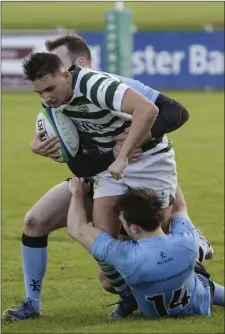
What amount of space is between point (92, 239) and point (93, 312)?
0.75 metres

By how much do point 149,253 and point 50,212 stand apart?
86cm

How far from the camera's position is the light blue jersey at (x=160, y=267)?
20.4 feet

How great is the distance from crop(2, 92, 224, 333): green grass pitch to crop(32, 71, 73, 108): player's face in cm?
143

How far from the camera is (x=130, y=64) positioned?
26.9m

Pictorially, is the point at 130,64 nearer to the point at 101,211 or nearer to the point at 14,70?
the point at 14,70

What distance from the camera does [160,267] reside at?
6254 mm

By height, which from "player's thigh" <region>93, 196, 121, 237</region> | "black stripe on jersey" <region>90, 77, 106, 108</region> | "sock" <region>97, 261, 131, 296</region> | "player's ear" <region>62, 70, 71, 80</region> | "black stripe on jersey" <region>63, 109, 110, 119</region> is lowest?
"sock" <region>97, 261, 131, 296</region>

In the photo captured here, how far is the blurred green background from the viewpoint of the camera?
44906 millimetres

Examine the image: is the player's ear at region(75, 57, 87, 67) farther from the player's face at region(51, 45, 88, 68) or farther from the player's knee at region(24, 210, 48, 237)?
the player's knee at region(24, 210, 48, 237)

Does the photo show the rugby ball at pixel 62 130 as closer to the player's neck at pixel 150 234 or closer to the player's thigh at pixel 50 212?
the player's thigh at pixel 50 212

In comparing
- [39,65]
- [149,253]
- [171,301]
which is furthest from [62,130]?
[171,301]

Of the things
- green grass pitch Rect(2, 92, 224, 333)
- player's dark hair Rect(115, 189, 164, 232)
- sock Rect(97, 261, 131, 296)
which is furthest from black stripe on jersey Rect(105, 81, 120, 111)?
green grass pitch Rect(2, 92, 224, 333)

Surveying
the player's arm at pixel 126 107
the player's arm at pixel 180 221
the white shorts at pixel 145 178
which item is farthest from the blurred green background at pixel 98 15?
the player's arm at pixel 126 107

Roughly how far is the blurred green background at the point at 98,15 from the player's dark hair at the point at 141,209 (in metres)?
35.9
